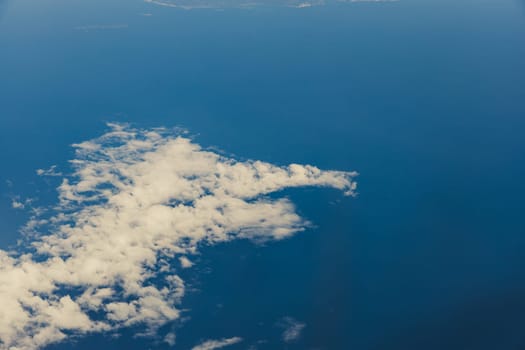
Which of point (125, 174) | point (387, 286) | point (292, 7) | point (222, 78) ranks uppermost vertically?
point (292, 7)

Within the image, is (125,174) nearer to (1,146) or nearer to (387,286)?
(1,146)

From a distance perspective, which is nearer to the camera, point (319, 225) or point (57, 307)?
point (57, 307)

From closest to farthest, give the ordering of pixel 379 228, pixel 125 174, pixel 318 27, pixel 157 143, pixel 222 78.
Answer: pixel 379 228 < pixel 125 174 < pixel 157 143 < pixel 222 78 < pixel 318 27

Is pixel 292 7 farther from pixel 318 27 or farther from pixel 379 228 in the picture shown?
pixel 379 228

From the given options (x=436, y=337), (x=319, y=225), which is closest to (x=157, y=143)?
(x=319, y=225)

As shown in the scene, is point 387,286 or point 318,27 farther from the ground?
point 318,27

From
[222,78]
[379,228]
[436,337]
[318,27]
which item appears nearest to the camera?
[436,337]

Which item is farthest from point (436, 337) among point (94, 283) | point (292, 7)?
point (292, 7)
